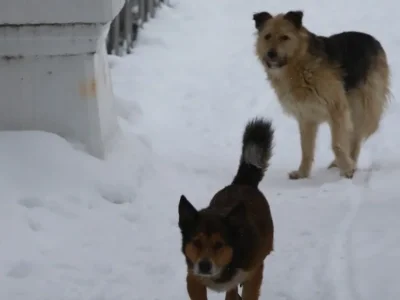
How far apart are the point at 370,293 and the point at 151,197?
2.27 m

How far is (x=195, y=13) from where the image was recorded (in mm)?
14023

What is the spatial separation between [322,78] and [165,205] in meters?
2.20

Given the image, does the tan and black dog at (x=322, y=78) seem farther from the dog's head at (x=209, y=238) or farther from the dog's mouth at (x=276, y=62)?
the dog's head at (x=209, y=238)

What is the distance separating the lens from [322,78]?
759 cm

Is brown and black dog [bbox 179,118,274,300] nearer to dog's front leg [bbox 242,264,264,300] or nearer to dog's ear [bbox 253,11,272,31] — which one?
dog's front leg [bbox 242,264,264,300]

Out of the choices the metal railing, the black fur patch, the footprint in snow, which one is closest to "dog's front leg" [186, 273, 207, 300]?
the footprint in snow

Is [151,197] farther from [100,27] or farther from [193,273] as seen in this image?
[193,273]

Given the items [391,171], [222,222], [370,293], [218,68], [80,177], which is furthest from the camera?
[218,68]

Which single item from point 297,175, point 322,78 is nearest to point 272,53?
point 322,78

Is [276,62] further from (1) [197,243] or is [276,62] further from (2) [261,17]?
(1) [197,243]

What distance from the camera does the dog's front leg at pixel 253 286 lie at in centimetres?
421

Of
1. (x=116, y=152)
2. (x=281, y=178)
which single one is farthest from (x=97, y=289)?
(x=281, y=178)

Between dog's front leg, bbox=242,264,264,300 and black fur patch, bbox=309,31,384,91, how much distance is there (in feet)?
12.4

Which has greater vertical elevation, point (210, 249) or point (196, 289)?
point (210, 249)
